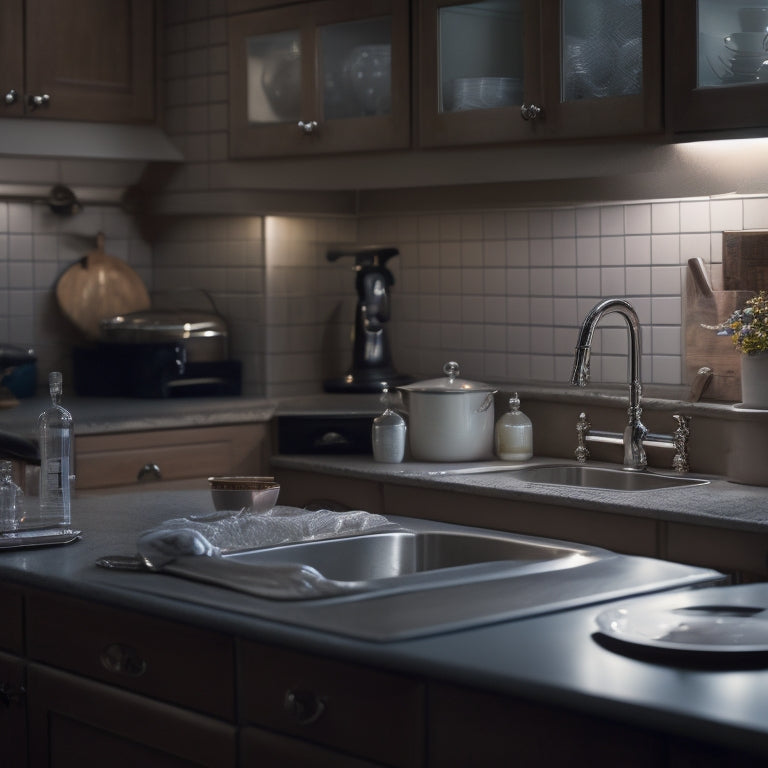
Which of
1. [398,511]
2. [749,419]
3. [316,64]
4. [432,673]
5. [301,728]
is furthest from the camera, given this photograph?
[316,64]

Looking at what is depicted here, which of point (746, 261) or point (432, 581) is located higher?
point (746, 261)

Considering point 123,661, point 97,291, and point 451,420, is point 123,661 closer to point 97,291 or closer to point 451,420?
point 451,420

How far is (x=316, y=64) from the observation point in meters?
4.06

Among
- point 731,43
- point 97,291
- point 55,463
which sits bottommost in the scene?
point 55,463

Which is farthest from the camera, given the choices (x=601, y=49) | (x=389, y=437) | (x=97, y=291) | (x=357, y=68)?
(x=97, y=291)

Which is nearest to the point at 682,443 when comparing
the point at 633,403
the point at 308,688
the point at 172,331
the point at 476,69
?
the point at 633,403

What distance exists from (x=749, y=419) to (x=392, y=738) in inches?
71.4

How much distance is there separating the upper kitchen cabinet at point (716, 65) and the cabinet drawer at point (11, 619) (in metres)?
1.96

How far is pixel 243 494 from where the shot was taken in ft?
7.99

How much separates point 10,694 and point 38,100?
8.04 ft

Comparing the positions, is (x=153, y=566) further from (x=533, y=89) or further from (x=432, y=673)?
(x=533, y=89)

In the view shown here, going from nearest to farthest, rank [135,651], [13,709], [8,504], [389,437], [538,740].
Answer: [538,740] < [135,651] < [13,709] < [8,504] < [389,437]

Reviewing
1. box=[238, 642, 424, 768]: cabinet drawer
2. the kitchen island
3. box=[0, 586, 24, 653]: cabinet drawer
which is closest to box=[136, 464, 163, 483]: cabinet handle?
the kitchen island

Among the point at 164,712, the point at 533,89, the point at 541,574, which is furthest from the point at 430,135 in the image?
the point at 164,712
